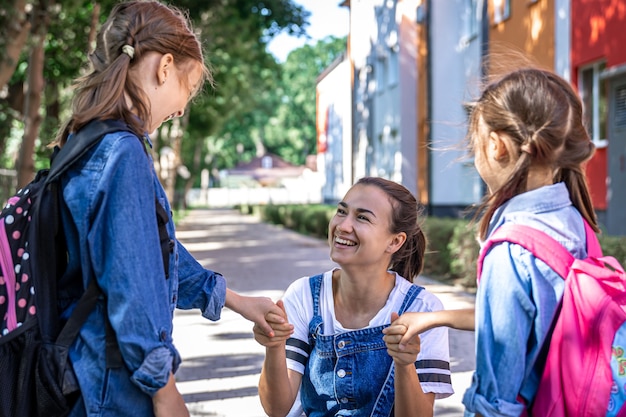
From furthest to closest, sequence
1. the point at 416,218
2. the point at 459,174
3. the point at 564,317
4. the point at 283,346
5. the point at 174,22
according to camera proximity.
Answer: the point at 459,174, the point at 416,218, the point at 283,346, the point at 174,22, the point at 564,317

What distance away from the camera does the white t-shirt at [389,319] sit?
294 cm

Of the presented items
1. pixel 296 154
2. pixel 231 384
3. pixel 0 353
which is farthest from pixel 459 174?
pixel 296 154

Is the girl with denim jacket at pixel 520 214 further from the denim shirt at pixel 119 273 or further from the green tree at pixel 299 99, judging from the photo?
the green tree at pixel 299 99

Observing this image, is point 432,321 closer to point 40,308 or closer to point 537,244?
point 537,244

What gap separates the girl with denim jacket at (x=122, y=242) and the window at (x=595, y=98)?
12792 mm

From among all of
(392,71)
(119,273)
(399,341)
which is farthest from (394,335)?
(392,71)

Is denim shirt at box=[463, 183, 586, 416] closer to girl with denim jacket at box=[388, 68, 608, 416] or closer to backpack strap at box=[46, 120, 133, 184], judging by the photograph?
girl with denim jacket at box=[388, 68, 608, 416]

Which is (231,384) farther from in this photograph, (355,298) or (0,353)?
(0,353)

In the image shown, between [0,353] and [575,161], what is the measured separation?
1.51 meters

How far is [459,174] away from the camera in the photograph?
876 inches

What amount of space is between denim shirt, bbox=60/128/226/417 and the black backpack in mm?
28

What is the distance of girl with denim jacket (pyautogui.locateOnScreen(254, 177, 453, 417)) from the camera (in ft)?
9.67

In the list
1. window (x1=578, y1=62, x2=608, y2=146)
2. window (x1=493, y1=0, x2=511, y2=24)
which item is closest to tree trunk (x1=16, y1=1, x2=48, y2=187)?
window (x1=578, y1=62, x2=608, y2=146)

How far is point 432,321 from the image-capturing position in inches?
92.6
